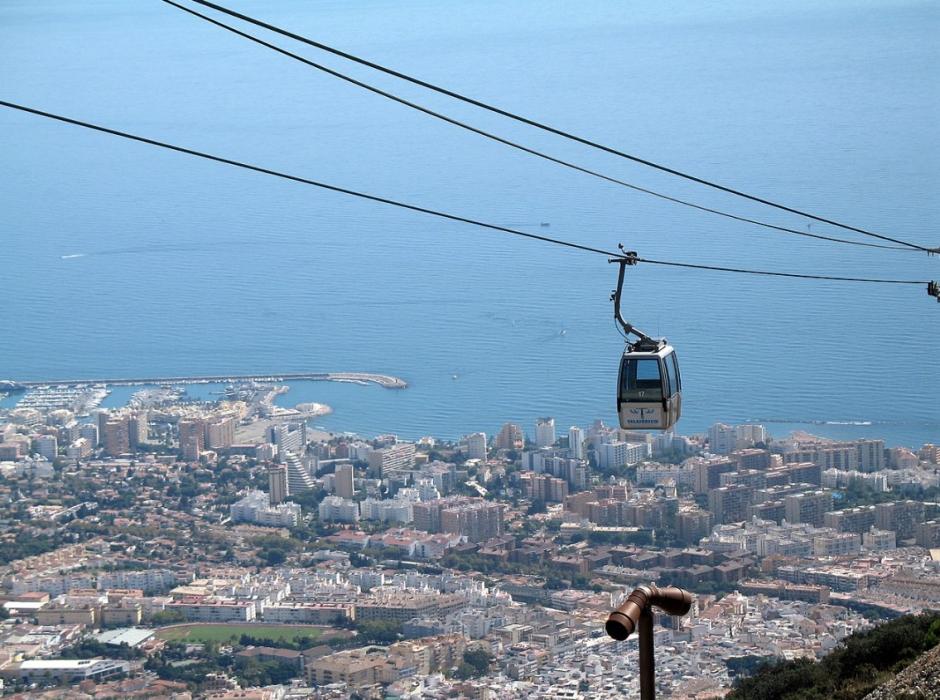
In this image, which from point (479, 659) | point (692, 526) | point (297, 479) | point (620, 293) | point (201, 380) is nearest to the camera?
point (620, 293)

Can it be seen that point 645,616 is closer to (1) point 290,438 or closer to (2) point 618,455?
(2) point 618,455

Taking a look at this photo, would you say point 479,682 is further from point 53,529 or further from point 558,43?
point 558,43

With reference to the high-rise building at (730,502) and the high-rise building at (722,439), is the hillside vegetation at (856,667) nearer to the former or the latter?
the high-rise building at (730,502)

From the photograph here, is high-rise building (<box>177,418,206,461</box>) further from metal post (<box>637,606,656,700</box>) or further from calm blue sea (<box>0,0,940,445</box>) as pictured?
metal post (<box>637,606,656,700</box>)

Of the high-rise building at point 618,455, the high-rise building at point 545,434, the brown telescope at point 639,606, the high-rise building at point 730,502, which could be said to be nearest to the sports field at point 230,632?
the high-rise building at point 730,502

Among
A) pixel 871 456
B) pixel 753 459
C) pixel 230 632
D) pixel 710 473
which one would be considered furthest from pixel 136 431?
pixel 871 456

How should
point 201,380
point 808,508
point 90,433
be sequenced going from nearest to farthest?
point 808,508, point 90,433, point 201,380

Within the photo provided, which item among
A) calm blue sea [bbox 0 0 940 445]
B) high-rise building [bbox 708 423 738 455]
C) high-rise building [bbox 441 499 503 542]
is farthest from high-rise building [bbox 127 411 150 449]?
high-rise building [bbox 708 423 738 455]
